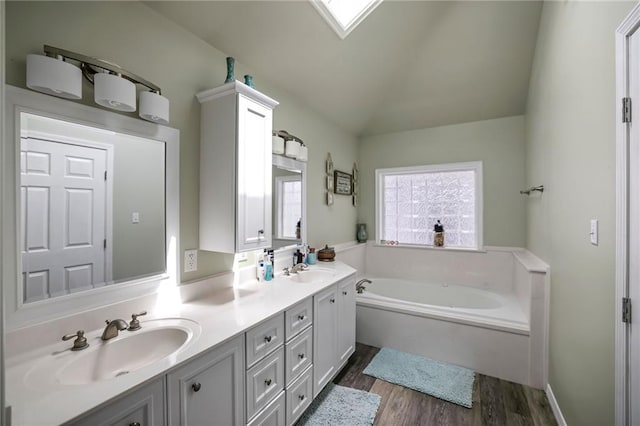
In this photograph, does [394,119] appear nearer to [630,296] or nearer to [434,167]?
→ [434,167]

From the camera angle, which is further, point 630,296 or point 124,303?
point 124,303

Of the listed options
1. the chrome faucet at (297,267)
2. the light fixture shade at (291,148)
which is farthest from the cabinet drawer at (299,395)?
the light fixture shade at (291,148)

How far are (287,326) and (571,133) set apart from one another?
2029 millimetres

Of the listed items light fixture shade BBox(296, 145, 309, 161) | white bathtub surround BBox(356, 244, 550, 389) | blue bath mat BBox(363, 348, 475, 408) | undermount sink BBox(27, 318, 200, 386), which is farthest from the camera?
light fixture shade BBox(296, 145, 309, 161)

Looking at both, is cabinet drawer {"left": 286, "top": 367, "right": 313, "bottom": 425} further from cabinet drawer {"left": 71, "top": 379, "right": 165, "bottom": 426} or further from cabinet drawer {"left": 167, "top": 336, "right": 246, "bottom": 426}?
cabinet drawer {"left": 71, "top": 379, "right": 165, "bottom": 426}

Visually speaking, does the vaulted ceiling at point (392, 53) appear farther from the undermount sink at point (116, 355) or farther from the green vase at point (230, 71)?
the undermount sink at point (116, 355)

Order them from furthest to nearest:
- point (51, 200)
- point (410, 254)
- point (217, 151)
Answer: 1. point (410, 254)
2. point (217, 151)
3. point (51, 200)

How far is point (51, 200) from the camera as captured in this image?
3.91 feet

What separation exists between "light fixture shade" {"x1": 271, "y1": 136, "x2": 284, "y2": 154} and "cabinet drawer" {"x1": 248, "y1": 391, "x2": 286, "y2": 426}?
67.3 inches

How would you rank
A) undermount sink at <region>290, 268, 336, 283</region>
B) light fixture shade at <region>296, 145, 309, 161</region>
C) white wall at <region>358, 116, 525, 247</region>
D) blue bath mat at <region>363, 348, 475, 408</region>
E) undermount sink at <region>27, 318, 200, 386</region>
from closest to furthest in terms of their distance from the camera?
A: undermount sink at <region>27, 318, 200, 386</region> < blue bath mat at <region>363, 348, 475, 408</region> < undermount sink at <region>290, 268, 336, 283</region> < light fixture shade at <region>296, 145, 309, 161</region> < white wall at <region>358, 116, 525, 247</region>


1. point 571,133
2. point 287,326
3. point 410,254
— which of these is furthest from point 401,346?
point 571,133

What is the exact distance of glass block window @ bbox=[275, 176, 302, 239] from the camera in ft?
8.07

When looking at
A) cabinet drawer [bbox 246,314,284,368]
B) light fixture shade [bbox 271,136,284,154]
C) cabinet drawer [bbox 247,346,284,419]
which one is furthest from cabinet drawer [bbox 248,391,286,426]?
light fixture shade [bbox 271,136,284,154]

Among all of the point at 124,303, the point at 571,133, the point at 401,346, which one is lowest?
the point at 401,346
